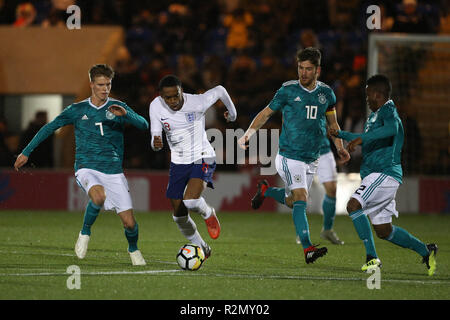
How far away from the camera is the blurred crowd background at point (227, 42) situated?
51.5 ft

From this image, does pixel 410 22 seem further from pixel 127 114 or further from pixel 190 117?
pixel 127 114

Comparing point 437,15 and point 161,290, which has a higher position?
point 437,15

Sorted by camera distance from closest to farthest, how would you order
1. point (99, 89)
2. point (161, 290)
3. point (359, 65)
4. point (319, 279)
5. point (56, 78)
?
point (161, 290) < point (319, 279) < point (99, 89) < point (359, 65) < point (56, 78)

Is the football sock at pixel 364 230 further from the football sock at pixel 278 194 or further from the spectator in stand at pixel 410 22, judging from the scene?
the spectator in stand at pixel 410 22

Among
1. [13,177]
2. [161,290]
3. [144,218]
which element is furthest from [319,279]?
[13,177]

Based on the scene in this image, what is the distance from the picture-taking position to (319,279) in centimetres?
731

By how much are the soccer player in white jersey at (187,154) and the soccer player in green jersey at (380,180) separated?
1.43m

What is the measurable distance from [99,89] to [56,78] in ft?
33.0

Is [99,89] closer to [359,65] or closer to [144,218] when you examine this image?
[144,218]

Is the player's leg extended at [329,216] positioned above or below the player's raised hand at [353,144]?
below

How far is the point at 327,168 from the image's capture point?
1076 centimetres

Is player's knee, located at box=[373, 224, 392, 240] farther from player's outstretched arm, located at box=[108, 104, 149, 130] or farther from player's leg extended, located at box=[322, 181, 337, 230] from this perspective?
player's leg extended, located at box=[322, 181, 337, 230]

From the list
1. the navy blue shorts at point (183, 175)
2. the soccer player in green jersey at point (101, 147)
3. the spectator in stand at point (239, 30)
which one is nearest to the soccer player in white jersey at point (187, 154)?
the navy blue shorts at point (183, 175)

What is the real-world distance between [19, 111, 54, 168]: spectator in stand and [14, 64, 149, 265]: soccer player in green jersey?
7.47m
